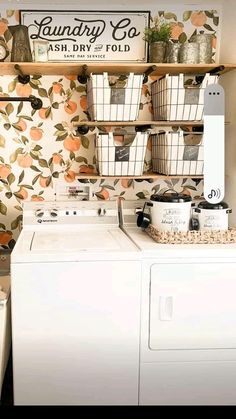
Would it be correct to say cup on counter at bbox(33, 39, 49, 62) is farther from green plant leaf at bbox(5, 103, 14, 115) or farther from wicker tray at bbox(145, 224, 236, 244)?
wicker tray at bbox(145, 224, 236, 244)

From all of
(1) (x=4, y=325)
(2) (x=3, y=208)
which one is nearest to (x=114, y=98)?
(2) (x=3, y=208)

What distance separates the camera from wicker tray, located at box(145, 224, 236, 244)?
2340 mm

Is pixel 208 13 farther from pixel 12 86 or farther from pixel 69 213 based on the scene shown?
pixel 69 213

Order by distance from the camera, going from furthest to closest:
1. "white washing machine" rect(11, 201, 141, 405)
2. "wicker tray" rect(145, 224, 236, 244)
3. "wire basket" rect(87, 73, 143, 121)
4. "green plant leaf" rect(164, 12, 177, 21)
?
1. "green plant leaf" rect(164, 12, 177, 21)
2. "wire basket" rect(87, 73, 143, 121)
3. "wicker tray" rect(145, 224, 236, 244)
4. "white washing machine" rect(11, 201, 141, 405)

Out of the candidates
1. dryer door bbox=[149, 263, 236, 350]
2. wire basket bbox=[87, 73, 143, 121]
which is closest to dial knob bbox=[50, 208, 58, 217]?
wire basket bbox=[87, 73, 143, 121]

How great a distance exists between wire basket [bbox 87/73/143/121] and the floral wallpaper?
0.33 metres

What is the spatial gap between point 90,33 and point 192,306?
1.82 m

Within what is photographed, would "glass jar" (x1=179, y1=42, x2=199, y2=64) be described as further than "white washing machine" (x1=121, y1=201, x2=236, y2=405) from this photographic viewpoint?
Yes

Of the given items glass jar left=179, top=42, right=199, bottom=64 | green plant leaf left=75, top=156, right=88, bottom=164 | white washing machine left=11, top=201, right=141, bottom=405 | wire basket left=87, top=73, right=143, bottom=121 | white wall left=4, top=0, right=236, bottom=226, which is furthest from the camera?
green plant leaf left=75, top=156, right=88, bottom=164

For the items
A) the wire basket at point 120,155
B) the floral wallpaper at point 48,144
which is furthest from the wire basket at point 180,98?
the floral wallpaper at point 48,144

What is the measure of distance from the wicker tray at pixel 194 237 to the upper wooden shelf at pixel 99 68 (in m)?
1.01

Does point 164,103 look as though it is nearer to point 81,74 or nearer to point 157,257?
point 81,74

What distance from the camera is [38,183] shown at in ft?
9.79

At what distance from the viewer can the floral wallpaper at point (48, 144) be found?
288 centimetres
